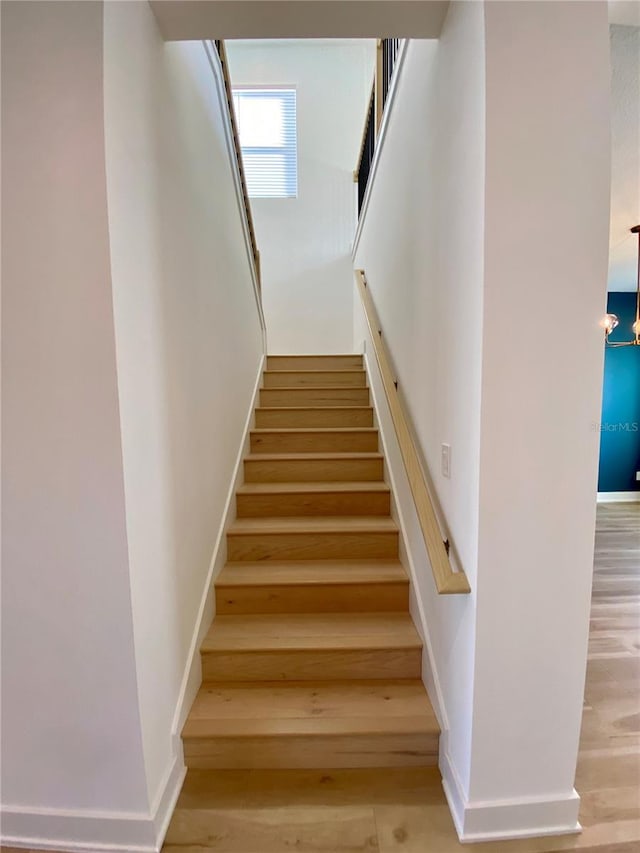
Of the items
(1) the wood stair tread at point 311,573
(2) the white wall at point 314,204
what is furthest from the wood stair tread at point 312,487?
(2) the white wall at point 314,204

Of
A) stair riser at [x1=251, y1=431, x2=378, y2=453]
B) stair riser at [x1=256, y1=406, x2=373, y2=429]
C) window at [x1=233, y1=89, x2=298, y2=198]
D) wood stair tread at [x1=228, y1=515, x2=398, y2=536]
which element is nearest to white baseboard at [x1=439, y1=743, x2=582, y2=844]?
wood stair tread at [x1=228, y1=515, x2=398, y2=536]

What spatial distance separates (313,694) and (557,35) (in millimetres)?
2281

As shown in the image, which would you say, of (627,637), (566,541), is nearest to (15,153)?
(566,541)

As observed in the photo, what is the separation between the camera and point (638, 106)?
2.24m

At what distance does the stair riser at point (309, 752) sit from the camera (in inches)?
57.0

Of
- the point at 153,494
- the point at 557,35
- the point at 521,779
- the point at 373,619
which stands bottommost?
the point at 521,779

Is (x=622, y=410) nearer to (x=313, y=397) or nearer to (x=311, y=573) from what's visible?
(x=313, y=397)

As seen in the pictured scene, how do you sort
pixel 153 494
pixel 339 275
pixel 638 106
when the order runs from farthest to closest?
pixel 339 275 < pixel 638 106 < pixel 153 494

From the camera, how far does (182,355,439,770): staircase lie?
1458mm

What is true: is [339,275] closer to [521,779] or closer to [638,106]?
[638,106]

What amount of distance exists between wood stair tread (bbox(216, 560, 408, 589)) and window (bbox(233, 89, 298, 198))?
177 inches

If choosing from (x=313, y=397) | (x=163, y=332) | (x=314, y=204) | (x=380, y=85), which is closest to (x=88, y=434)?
(x=163, y=332)

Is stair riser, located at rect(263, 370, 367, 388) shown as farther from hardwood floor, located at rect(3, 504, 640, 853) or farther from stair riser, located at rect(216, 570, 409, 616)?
hardwood floor, located at rect(3, 504, 640, 853)

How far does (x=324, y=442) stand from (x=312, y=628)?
130 cm
